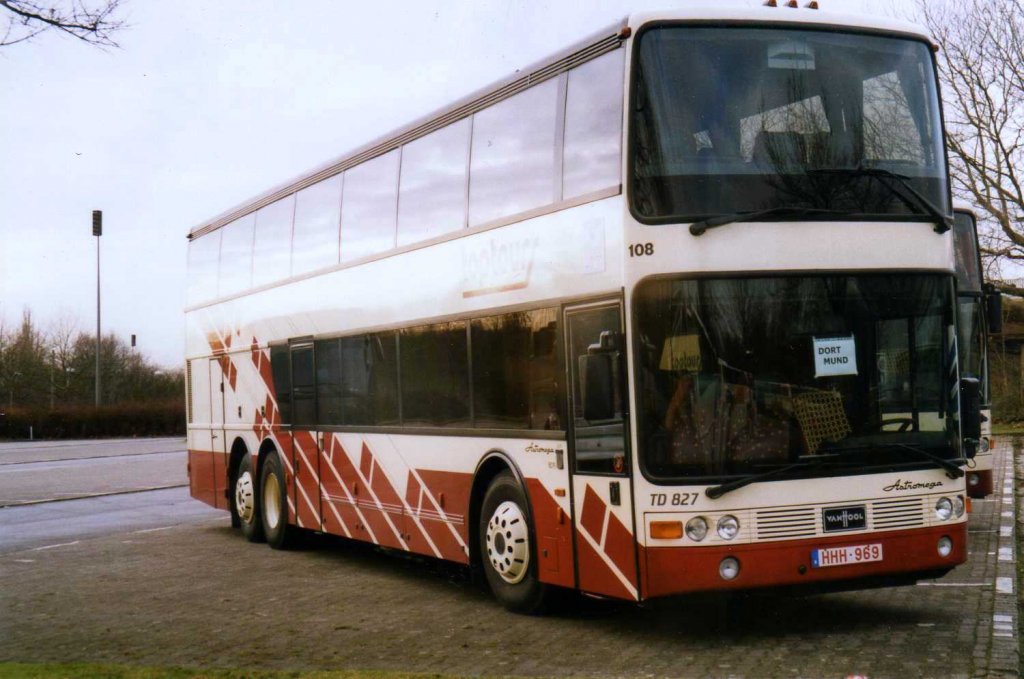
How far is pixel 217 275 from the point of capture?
19875 mm

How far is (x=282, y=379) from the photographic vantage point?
16906 mm

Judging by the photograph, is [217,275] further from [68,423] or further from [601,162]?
[68,423]

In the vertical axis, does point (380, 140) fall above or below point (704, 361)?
above

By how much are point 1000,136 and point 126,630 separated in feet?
134

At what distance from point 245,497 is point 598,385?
1013cm

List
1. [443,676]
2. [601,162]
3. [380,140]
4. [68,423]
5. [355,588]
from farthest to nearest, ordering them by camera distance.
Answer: [68,423]
[380,140]
[355,588]
[601,162]
[443,676]

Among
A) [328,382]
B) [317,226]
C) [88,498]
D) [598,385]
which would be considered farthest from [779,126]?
[88,498]

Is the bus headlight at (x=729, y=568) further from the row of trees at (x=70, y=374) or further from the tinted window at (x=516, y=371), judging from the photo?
the row of trees at (x=70, y=374)

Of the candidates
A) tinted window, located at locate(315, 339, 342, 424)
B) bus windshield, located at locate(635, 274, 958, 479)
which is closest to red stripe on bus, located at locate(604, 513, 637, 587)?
bus windshield, located at locate(635, 274, 958, 479)

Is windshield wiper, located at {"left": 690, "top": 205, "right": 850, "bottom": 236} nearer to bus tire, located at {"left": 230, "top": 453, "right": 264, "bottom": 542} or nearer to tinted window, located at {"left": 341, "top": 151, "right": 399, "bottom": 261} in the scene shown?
tinted window, located at {"left": 341, "top": 151, "right": 399, "bottom": 261}

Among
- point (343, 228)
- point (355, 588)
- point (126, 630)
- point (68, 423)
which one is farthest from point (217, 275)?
point (68, 423)

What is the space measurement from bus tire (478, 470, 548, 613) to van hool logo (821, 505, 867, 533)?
243cm

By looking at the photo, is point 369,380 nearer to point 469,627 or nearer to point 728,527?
point 469,627

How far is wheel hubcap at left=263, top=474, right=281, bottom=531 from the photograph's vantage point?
56.8 ft
